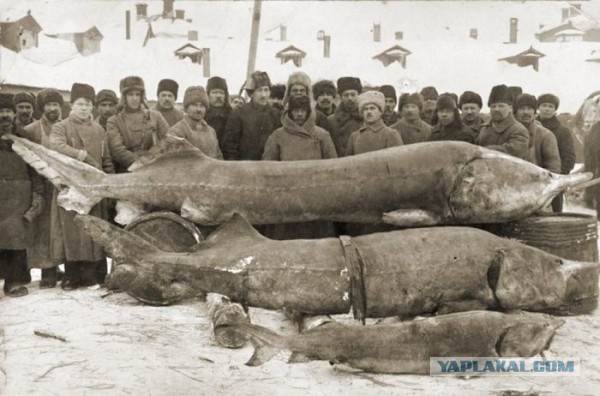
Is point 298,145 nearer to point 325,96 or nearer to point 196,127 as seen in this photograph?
point 196,127

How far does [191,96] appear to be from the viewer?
252 inches

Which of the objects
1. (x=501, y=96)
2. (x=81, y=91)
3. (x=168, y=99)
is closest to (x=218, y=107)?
(x=168, y=99)

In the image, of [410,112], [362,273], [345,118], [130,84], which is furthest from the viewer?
[410,112]

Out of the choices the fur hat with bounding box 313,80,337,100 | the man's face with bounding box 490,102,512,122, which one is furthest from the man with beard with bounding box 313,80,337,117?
the man's face with bounding box 490,102,512,122

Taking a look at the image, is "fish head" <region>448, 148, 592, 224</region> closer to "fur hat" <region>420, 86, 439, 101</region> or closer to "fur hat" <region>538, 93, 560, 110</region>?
"fur hat" <region>538, 93, 560, 110</region>

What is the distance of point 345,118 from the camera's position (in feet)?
23.6

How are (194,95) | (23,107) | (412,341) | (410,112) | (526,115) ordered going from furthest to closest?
(410,112) < (526,115) < (23,107) < (194,95) < (412,341)

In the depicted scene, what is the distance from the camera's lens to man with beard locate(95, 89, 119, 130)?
7.78 metres

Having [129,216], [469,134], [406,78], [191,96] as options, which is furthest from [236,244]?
[406,78]

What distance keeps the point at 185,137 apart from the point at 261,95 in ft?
3.82

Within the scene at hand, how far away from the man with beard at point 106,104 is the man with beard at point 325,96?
2.53m

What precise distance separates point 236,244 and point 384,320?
146 centimetres

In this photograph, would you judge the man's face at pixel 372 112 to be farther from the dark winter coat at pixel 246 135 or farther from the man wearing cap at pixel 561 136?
the man wearing cap at pixel 561 136

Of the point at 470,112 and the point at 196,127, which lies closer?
the point at 196,127
